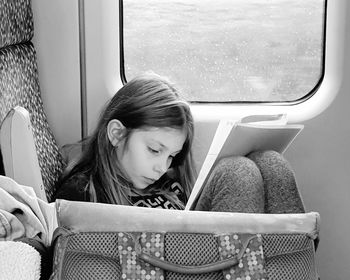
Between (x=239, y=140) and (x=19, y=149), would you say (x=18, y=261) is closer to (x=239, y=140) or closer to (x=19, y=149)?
(x=19, y=149)

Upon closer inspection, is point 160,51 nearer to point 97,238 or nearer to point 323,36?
point 323,36

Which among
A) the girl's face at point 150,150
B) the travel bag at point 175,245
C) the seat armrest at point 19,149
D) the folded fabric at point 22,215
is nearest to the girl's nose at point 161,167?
the girl's face at point 150,150

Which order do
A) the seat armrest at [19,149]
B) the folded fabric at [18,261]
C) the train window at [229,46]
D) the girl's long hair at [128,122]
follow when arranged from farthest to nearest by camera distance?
the train window at [229,46], the girl's long hair at [128,122], the seat armrest at [19,149], the folded fabric at [18,261]

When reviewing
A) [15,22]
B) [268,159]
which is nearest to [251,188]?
[268,159]

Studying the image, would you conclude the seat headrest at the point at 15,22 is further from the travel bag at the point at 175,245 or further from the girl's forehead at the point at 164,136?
the travel bag at the point at 175,245

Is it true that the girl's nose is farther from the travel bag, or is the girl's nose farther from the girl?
the travel bag

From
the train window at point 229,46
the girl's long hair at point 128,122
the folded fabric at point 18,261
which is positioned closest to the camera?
the folded fabric at point 18,261

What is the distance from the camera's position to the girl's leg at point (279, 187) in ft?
6.21

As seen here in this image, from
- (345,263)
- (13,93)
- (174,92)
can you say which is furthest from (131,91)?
(345,263)

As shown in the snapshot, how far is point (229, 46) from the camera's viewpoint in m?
2.50

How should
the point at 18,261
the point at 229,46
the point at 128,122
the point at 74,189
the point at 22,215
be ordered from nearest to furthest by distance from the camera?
the point at 18,261 → the point at 22,215 → the point at 74,189 → the point at 128,122 → the point at 229,46

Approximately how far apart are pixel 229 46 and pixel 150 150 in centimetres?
57

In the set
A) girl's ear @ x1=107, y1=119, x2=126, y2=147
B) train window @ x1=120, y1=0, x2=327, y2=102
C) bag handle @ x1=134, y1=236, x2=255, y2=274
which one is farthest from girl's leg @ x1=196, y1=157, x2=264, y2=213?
train window @ x1=120, y1=0, x2=327, y2=102

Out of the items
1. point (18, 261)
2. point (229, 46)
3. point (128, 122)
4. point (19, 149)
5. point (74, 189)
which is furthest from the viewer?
point (229, 46)
